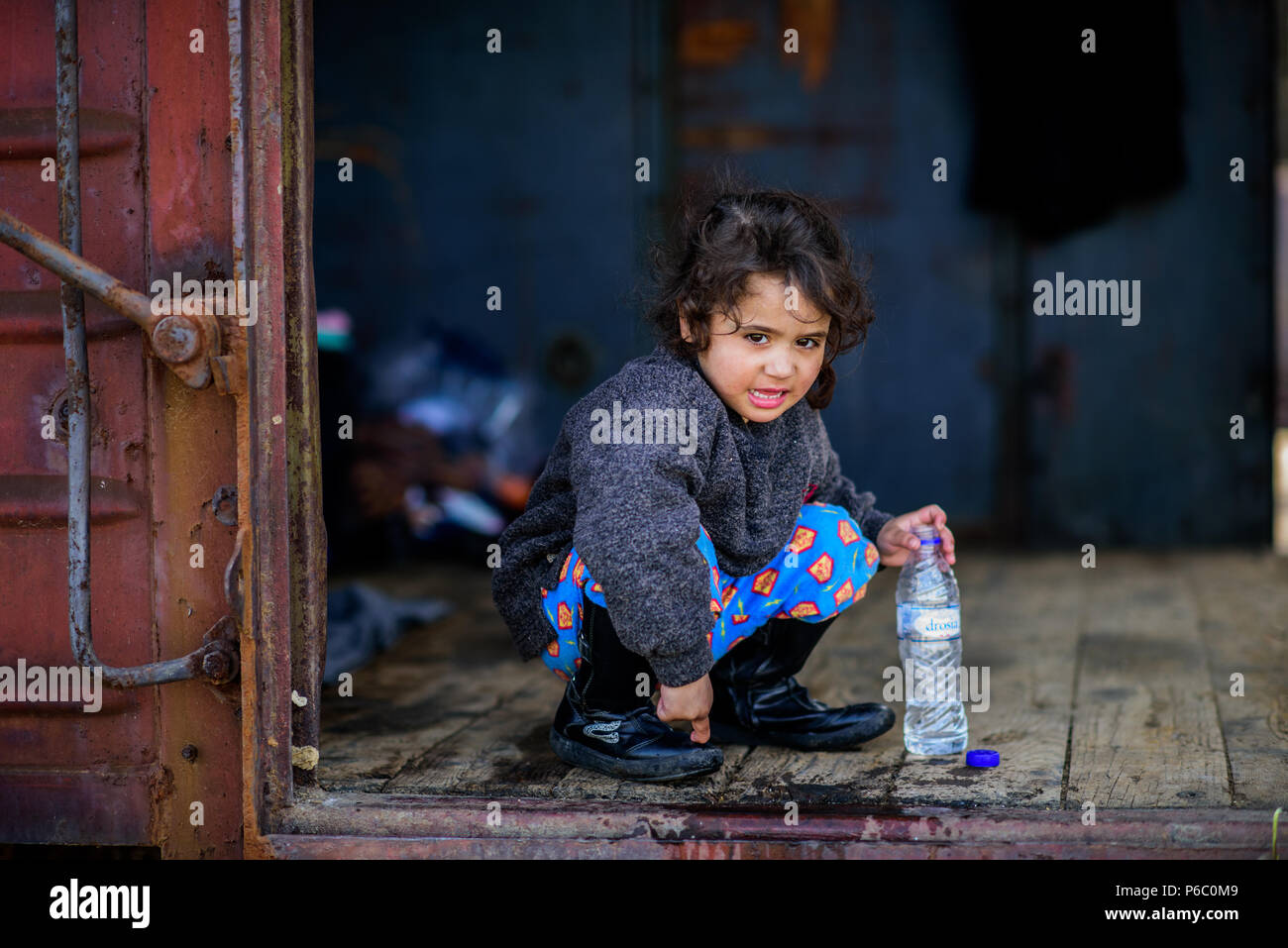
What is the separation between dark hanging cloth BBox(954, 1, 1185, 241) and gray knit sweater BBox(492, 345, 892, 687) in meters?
2.72

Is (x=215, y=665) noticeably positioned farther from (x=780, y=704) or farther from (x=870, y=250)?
(x=870, y=250)

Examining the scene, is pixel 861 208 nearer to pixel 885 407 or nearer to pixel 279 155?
pixel 885 407

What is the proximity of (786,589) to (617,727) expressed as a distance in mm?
396

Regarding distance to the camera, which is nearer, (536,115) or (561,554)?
(561,554)

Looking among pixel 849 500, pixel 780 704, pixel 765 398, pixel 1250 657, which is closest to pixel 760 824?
pixel 780 704

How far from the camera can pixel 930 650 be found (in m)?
2.53

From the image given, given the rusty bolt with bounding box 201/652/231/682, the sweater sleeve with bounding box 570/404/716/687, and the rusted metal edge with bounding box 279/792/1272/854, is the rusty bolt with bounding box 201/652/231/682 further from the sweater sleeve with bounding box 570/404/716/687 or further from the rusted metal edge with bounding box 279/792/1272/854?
the sweater sleeve with bounding box 570/404/716/687

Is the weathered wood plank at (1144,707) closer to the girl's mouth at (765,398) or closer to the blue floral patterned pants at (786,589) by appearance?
the blue floral patterned pants at (786,589)

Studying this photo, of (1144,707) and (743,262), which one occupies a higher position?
(743,262)

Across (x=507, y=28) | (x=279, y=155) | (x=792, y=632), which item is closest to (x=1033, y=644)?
(x=792, y=632)

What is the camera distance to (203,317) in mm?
1911

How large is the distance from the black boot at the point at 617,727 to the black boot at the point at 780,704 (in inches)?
6.6

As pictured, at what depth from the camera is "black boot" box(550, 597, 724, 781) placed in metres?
2.21
